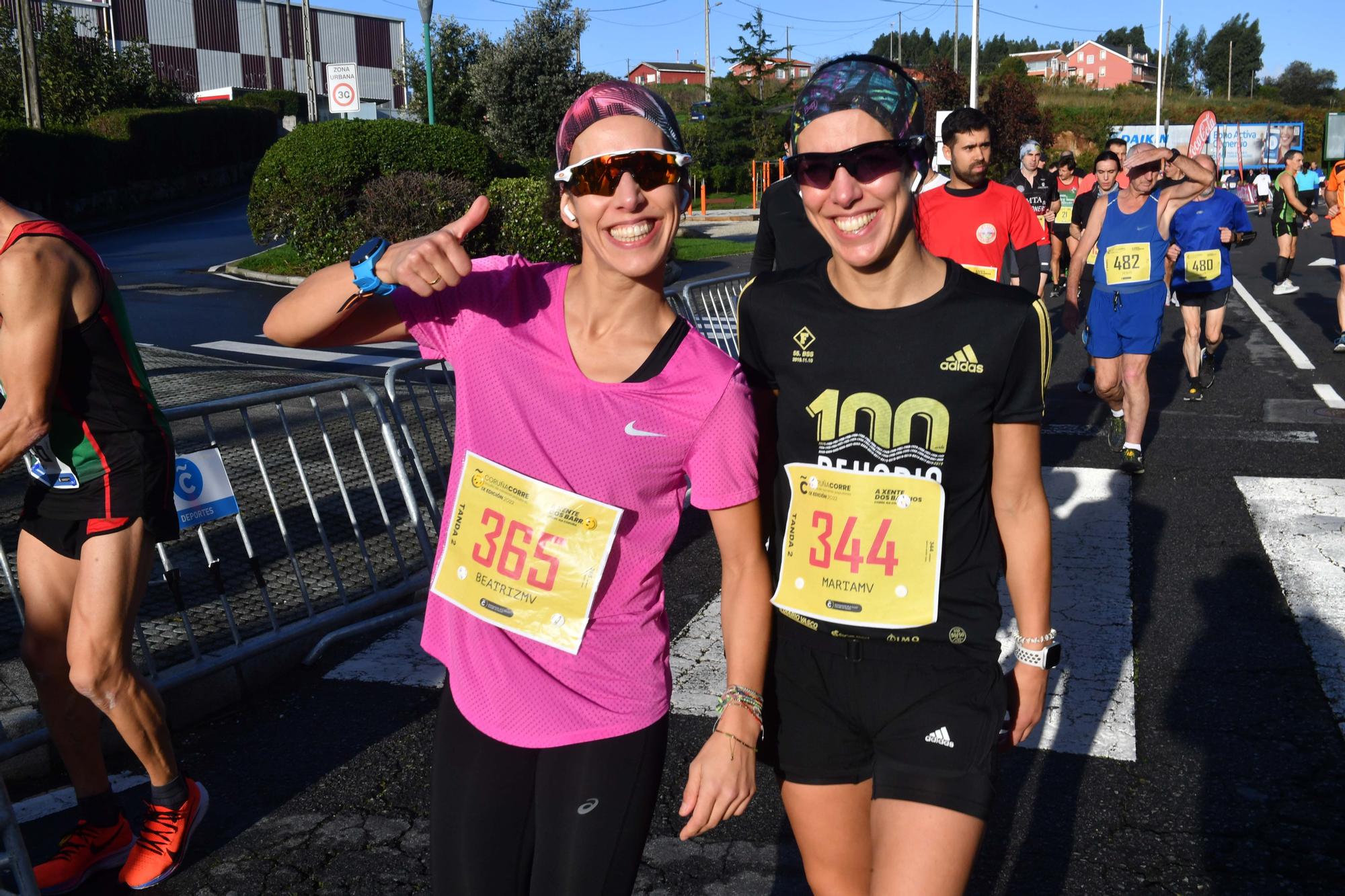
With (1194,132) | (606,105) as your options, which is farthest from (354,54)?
(606,105)

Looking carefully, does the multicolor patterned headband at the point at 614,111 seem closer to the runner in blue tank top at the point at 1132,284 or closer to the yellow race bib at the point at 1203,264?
the runner in blue tank top at the point at 1132,284

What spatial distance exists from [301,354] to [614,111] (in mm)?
12136

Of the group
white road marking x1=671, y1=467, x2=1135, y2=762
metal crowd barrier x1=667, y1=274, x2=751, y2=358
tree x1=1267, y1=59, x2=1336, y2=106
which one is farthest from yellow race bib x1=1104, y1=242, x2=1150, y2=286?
tree x1=1267, y1=59, x2=1336, y2=106

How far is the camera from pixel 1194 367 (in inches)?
424

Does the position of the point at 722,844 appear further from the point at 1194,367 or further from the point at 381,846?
the point at 1194,367

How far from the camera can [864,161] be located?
2396mm

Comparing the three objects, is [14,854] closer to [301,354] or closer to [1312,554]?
[1312,554]

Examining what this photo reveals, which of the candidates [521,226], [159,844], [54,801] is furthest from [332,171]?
[159,844]

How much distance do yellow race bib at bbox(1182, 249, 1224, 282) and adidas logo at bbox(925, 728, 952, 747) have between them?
9655mm

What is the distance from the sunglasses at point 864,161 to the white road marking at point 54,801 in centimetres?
292

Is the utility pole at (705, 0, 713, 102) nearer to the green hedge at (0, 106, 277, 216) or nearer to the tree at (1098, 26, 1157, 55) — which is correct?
the green hedge at (0, 106, 277, 216)

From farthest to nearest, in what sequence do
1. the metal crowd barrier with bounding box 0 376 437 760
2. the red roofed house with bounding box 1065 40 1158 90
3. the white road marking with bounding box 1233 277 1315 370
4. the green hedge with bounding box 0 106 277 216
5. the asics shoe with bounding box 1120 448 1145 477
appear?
the red roofed house with bounding box 1065 40 1158 90 → the green hedge with bounding box 0 106 277 216 → the white road marking with bounding box 1233 277 1315 370 → the asics shoe with bounding box 1120 448 1145 477 → the metal crowd barrier with bounding box 0 376 437 760

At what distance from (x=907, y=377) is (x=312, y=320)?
112cm

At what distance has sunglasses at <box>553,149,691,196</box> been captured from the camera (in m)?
2.25
